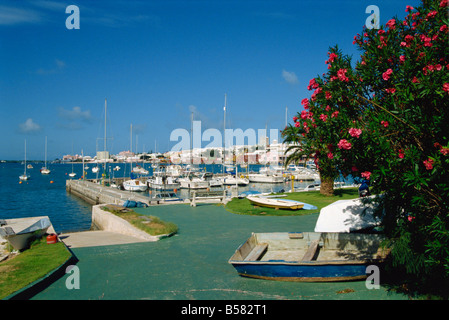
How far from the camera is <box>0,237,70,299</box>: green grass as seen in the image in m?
10.0

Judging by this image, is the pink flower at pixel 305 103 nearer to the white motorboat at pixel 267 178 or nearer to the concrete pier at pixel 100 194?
the concrete pier at pixel 100 194

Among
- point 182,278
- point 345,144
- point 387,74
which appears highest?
point 387,74

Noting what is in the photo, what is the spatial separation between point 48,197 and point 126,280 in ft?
205

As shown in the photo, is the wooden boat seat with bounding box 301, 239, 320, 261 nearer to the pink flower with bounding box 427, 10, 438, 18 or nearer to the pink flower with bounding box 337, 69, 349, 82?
the pink flower with bounding box 337, 69, 349, 82

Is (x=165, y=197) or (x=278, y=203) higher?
(x=278, y=203)

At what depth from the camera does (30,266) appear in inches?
463

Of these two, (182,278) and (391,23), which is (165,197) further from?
(391,23)

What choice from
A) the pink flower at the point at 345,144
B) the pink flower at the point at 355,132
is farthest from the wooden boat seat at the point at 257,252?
the pink flower at the point at 355,132

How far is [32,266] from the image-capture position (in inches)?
463

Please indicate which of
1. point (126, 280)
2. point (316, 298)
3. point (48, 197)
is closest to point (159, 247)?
point (126, 280)

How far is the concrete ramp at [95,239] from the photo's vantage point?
1630 centimetres

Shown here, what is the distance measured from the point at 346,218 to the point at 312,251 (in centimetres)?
257

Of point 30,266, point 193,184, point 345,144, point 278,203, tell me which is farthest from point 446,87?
point 193,184

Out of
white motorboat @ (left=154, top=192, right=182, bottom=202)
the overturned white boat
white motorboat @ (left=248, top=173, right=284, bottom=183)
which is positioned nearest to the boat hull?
the overturned white boat
